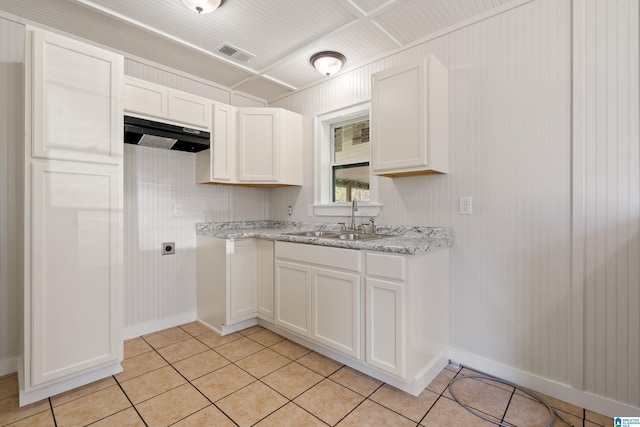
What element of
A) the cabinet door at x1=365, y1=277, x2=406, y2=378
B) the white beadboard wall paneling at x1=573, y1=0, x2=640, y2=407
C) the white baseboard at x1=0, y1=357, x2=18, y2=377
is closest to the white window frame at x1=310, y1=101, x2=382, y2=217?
the cabinet door at x1=365, y1=277, x2=406, y2=378

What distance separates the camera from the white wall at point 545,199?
5.30 feet

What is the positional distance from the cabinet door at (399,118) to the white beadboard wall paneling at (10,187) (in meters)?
2.61

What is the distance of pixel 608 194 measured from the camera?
1.64m

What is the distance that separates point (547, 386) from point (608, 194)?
1.22 meters

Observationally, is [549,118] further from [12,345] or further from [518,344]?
[12,345]

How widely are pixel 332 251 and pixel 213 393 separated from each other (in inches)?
46.7

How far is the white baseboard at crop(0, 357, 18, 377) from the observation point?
210 cm

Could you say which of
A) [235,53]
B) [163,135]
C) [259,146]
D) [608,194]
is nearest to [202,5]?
[235,53]

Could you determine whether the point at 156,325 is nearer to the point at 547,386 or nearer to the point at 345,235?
the point at 345,235

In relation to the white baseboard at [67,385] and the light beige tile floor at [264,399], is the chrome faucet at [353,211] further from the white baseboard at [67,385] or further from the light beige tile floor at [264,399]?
the white baseboard at [67,385]

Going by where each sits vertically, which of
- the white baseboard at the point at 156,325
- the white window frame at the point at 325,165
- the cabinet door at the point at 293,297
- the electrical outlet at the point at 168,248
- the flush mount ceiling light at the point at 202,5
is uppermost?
the flush mount ceiling light at the point at 202,5

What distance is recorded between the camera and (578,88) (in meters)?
1.73

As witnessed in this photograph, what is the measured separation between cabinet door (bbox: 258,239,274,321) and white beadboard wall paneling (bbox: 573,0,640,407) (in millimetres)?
2211

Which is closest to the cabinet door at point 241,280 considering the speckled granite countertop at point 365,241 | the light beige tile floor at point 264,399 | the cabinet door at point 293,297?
the speckled granite countertop at point 365,241
